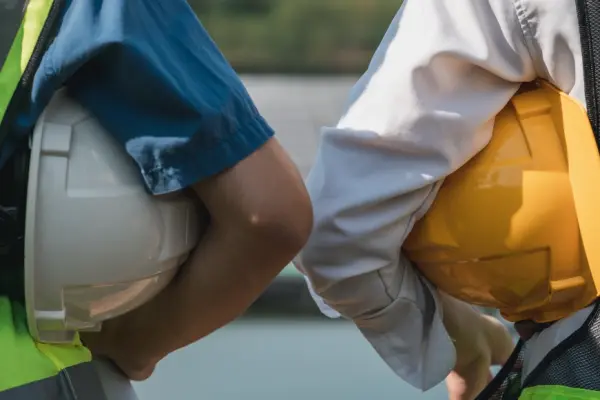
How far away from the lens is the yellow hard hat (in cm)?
121

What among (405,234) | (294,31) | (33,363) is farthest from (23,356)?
(294,31)

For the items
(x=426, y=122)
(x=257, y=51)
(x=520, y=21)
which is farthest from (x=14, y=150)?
(x=257, y=51)

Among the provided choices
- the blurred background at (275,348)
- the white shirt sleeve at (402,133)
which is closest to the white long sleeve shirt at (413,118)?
the white shirt sleeve at (402,133)

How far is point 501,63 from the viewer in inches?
48.2

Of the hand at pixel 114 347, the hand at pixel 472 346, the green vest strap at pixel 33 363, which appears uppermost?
the green vest strap at pixel 33 363

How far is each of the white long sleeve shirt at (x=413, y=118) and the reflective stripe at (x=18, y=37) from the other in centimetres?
41

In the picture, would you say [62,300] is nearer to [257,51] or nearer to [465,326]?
[465,326]

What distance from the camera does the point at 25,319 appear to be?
112 centimetres

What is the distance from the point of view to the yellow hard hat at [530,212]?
3.97 ft

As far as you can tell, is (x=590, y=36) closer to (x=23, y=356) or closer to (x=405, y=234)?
(x=405, y=234)

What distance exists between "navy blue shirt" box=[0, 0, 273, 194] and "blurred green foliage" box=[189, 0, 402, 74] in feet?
8.14

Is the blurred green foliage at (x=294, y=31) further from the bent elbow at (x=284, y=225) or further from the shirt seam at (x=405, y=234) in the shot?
the bent elbow at (x=284, y=225)

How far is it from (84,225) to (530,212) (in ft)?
1.75

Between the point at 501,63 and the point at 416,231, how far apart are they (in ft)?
0.82
